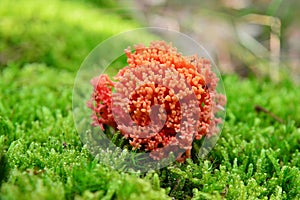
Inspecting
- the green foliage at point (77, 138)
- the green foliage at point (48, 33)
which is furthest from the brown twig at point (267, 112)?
the green foliage at point (48, 33)

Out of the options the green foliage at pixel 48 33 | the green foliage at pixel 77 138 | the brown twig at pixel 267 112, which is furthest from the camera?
the green foliage at pixel 48 33

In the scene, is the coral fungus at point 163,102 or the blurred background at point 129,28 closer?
the coral fungus at point 163,102

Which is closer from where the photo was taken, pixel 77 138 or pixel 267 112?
pixel 77 138

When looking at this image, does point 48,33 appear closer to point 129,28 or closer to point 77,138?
point 129,28

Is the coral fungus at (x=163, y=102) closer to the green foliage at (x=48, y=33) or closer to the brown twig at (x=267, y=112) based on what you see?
the brown twig at (x=267, y=112)

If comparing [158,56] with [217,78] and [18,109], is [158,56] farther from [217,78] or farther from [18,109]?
[18,109]

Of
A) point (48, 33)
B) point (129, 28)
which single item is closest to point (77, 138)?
point (48, 33)

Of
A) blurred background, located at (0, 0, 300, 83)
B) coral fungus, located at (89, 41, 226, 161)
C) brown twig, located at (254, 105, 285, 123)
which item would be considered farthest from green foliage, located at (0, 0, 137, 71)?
coral fungus, located at (89, 41, 226, 161)
